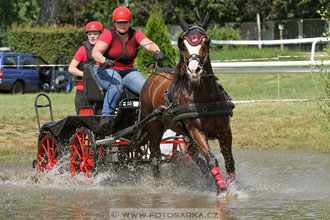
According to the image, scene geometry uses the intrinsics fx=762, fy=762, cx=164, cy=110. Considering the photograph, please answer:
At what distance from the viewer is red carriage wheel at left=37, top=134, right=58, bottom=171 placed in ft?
35.4

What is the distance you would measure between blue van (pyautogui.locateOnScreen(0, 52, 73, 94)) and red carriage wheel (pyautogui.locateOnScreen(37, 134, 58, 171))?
46.9 feet

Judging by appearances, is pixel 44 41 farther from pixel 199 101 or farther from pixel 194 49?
pixel 194 49

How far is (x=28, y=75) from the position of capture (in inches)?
1035

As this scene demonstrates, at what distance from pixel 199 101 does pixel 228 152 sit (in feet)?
2.56

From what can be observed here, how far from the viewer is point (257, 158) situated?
12672 mm

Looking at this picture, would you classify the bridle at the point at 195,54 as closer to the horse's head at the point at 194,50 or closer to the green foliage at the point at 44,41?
the horse's head at the point at 194,50

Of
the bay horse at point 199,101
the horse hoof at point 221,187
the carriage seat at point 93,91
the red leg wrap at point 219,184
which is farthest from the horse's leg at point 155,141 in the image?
the horse hoof at point 221,187

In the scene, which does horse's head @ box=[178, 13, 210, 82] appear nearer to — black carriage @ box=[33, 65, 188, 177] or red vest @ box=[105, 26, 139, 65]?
black carriage @ box=[33, 65, 188, 177]

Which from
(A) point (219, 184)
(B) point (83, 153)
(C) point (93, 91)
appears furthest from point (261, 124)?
(A) point (219, 184)

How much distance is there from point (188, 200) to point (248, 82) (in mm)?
17611

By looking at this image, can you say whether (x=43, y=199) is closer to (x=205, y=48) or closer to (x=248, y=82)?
(x=205, y=48)

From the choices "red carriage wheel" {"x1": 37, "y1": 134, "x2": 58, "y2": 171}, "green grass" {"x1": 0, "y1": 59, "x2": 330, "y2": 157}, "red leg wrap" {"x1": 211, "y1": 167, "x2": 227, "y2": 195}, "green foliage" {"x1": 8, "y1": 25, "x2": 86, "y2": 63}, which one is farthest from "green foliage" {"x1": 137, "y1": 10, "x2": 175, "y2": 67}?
"green foliage" {"x1": 8, "y1": 25, "x2": 86, "y2": 63}

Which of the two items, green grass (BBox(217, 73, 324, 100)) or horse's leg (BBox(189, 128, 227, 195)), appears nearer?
horse's leg (BBox(189, 128, 227, 195))

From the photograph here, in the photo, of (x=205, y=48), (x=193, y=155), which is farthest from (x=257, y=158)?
(x=205, y=48)
